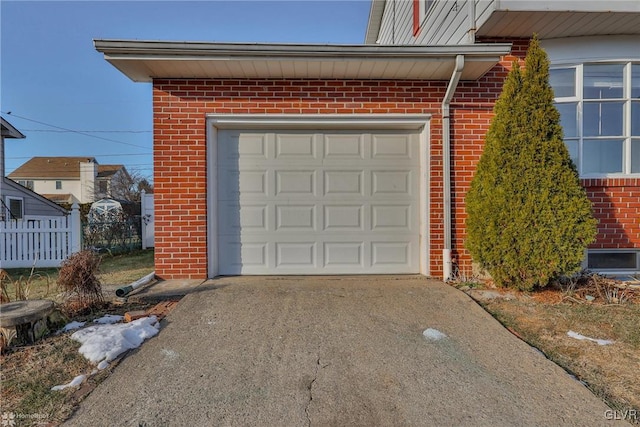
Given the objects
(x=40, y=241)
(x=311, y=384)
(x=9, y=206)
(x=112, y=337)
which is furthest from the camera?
(x=9, y=206)

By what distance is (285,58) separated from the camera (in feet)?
14.7

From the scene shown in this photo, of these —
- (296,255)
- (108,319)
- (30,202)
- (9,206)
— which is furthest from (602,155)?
(30,202)

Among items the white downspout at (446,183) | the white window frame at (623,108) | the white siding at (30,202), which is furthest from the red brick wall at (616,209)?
the white siding at (30,202)

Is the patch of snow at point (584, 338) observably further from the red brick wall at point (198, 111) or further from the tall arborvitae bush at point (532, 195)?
the red brick wall at point (198, 111)

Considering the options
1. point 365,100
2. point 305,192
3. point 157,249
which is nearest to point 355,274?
point 305,192

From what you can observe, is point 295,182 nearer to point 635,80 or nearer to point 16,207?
point 635,80

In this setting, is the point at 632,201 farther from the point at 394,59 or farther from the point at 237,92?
the point at 237,92

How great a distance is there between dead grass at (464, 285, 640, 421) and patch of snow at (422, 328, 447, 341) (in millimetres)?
747

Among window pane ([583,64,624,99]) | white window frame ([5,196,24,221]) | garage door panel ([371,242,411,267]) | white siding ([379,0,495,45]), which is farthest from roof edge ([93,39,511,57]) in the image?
white window frame ([5,196,24,221])

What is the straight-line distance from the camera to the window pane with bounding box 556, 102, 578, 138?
17.2 ft

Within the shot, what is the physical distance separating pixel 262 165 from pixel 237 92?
1073 mm

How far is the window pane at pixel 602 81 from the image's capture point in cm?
522

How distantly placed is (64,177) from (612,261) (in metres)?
47.4

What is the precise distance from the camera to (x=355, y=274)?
529 cm
